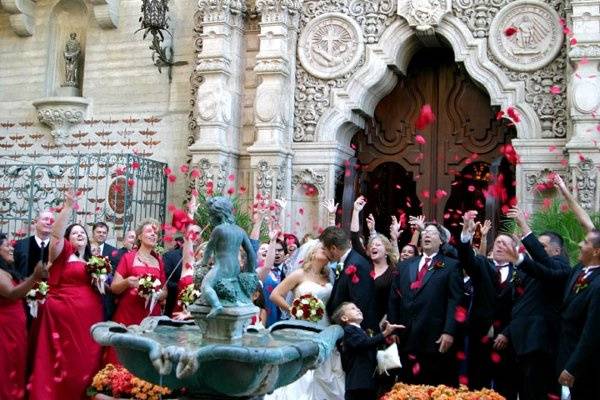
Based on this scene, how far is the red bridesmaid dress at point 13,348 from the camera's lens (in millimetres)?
6863

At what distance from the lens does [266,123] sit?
12016mm

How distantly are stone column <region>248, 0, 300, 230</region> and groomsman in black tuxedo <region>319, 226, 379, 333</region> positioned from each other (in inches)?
193

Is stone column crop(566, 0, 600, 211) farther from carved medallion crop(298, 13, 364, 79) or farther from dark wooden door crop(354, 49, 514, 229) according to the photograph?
carved medallion crop(298, 13, 364, 79)

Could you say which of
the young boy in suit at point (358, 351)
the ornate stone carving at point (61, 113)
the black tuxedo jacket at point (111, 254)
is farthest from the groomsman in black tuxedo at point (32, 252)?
the ornate stone carving at point (61, 113)

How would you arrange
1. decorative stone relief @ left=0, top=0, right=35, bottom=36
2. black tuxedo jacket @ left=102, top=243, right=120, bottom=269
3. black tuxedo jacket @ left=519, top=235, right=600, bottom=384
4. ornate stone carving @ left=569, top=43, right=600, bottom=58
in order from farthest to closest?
decorative stone relief @ left=0, top=0, right=35, bottom=36
ornate stone carving @ left=569, top=43, right=600, bottom=58
black tuxedo jacket @ left=102, top=243, right=120, bottom=269
black tuxedo jacket @ left=519, top=235, right=600, bottom=384

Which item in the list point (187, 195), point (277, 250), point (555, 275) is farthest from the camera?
point (187, 195)

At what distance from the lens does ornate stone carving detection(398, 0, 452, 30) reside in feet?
38.5

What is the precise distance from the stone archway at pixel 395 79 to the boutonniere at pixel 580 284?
5557mm

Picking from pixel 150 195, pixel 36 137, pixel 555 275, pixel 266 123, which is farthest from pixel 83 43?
pixel 555 275

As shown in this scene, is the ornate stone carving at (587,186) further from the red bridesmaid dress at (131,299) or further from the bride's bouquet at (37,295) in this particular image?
the bride's bouquet at (37,295)

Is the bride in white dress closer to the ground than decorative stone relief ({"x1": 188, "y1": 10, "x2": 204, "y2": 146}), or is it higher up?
closer to the ground

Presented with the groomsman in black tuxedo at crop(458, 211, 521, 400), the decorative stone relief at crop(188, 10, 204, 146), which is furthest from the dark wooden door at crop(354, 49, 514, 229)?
the groomsman in black tuxedo at crop(458, 211, 521, 400)

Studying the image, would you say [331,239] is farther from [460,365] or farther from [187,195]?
[187,195]

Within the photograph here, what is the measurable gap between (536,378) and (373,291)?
1.63 metres
